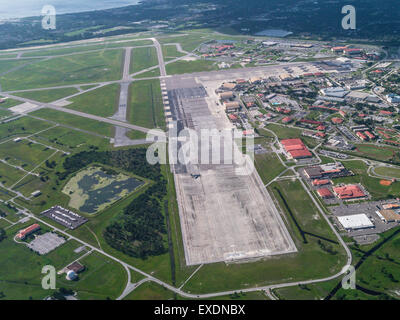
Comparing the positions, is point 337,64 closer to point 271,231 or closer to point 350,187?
point 350,187

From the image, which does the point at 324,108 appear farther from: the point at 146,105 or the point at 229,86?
the point at 146,105

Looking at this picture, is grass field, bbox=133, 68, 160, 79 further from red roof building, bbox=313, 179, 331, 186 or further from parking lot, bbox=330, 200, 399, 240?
parking lot, bbox=330, 200, 399, 240

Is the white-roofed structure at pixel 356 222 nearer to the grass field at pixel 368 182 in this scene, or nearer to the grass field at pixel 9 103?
the grass field at pixel 368 182

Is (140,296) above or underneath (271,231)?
underneath

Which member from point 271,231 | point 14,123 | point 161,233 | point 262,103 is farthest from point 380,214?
point 14,123

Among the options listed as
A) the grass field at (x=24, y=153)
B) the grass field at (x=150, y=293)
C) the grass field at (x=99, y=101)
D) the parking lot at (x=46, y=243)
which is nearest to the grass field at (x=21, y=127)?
the grass field at (x=24, y=153)
